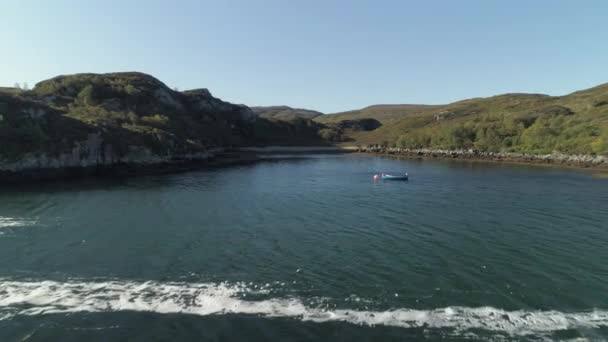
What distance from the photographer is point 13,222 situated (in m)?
37.1

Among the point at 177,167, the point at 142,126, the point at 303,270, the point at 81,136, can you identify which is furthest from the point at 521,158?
the point at 81,136

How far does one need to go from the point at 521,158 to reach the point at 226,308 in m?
125

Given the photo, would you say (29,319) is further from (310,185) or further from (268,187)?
(310,185)

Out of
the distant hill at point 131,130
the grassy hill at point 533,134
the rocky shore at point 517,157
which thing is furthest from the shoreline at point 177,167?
the grassy hill at point 533,134

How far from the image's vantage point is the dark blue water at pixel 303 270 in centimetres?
1748

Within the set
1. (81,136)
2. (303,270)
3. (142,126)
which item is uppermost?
(142,126)

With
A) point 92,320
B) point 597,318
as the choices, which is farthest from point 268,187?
point 597,318

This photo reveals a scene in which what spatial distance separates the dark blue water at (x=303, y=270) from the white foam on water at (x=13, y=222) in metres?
0.19

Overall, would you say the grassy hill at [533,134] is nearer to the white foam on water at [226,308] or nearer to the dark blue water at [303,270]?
the dark blue water at [303,270]

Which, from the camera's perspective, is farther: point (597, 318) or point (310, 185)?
point (310, 185)

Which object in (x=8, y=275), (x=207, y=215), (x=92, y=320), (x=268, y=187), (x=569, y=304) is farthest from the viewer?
(x=268, y=187)

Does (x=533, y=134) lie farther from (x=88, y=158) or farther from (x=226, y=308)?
(x=226, y=308)

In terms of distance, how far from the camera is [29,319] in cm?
1812

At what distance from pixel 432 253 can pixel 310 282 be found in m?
11.0
